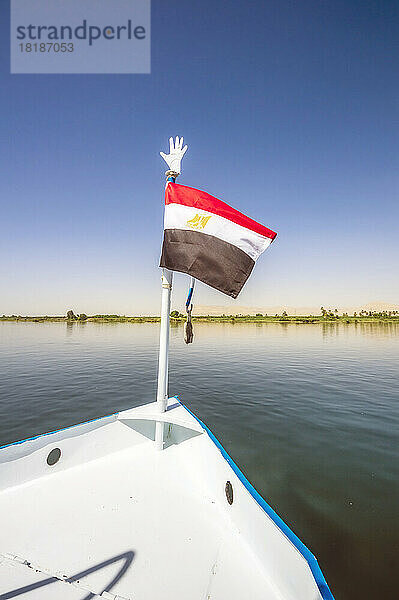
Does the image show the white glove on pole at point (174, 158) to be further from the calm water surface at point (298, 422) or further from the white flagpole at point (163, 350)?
the calm water surface at point (298, 422)

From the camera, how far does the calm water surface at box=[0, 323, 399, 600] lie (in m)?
4.21

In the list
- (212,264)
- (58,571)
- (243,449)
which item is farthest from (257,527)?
(243,449)

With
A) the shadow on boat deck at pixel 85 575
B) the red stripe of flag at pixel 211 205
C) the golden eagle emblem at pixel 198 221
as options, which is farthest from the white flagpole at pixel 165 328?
the shadow on boat deck at pixel 85 575

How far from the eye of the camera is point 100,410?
9961 mm

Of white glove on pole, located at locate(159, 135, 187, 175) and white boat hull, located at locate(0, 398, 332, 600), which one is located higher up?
white glove on pole, located at locate(159, 135, 187, 175)

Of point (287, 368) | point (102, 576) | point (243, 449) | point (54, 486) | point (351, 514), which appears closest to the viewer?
point (102, 576)

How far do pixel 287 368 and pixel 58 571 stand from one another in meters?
16.2

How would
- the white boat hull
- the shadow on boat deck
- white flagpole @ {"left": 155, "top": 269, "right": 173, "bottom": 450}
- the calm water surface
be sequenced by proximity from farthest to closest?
white flagpole @ {"left": 155, "top": 269, "right": 173, "bottom": 450} → the calm water surface → the white boat hull → the shadow on boat deck

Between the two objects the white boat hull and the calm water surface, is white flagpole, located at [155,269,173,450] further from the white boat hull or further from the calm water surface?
the calm water surface

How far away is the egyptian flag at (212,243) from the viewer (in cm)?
426

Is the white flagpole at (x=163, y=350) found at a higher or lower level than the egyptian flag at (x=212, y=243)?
lower

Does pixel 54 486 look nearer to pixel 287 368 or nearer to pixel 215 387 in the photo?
pixel 215 387

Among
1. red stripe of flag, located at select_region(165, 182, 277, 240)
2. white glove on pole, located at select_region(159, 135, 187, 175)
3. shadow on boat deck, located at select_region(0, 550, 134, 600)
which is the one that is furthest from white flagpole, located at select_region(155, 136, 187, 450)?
shadow on boat deck, located at select_region(0, 550, 134, 600)

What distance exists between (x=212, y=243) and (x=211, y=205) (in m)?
0.56
